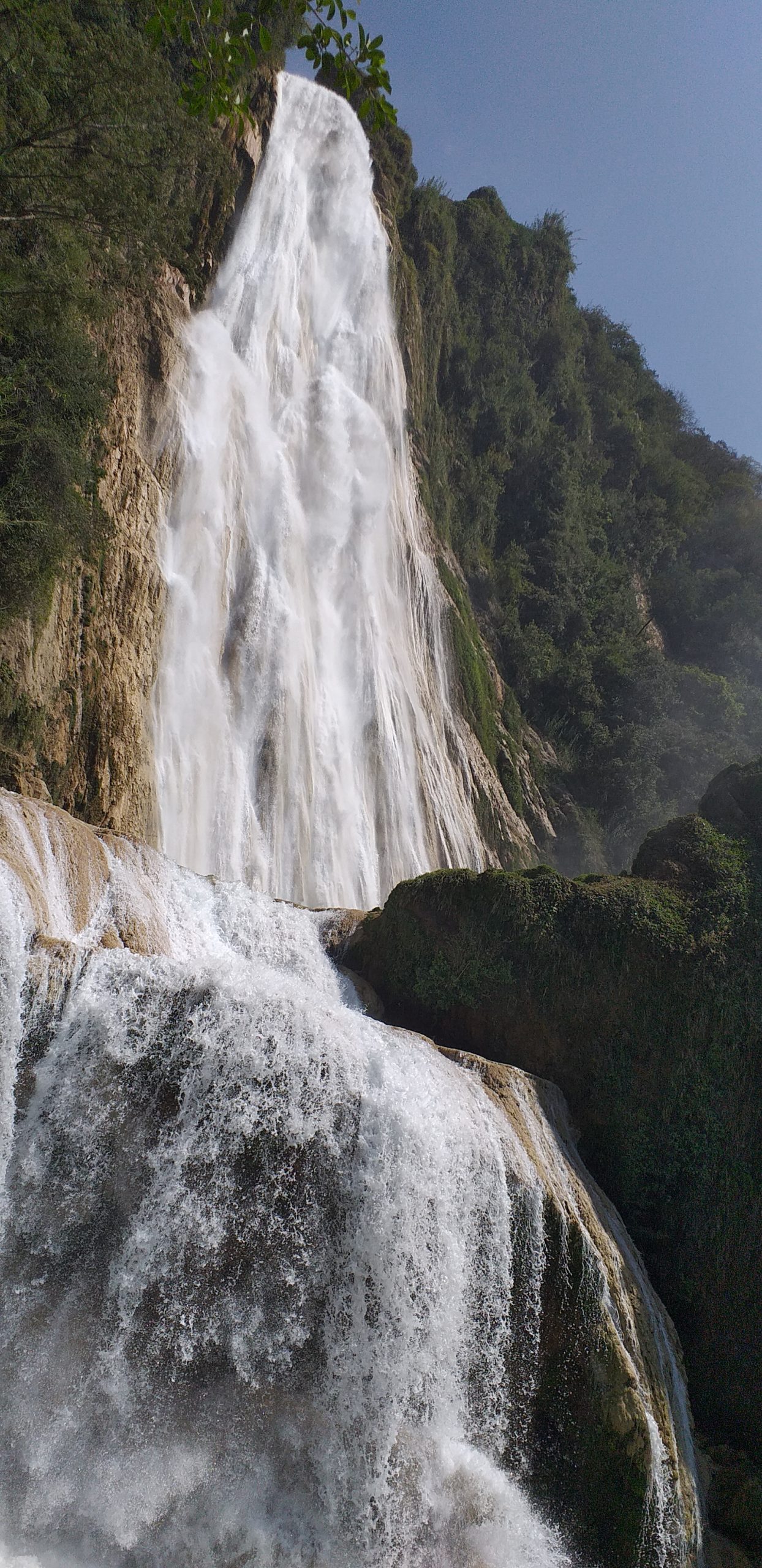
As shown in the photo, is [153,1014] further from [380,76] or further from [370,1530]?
[380,76]

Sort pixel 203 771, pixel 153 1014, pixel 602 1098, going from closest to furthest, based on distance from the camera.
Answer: pixel 153 1014 → pixel 602 1098 → pixel 203 771

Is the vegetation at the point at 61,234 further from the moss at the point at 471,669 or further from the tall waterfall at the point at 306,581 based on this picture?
the moss at the point at 471,669

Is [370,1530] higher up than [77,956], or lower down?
lower down

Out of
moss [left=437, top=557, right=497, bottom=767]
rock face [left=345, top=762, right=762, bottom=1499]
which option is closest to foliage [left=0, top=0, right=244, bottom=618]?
rock face [left=345, top=762, right=762, bottom=1499]

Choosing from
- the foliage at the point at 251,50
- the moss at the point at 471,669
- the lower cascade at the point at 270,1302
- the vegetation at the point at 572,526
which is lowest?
the lower cascade at the point at 270,1302

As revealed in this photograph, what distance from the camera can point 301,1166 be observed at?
7488 mm

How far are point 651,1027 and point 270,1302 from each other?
18.8 ft

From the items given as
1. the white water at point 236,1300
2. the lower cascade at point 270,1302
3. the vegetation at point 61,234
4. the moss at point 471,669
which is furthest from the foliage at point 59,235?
the moss at point 471,669

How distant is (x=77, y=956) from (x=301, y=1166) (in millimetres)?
2431

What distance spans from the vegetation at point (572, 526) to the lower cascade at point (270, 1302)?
19921 mm

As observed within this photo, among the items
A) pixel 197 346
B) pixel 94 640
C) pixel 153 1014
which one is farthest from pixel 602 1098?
pixel 197 346

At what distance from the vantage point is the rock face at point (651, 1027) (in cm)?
1071

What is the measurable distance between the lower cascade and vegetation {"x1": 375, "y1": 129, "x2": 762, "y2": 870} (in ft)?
65.4

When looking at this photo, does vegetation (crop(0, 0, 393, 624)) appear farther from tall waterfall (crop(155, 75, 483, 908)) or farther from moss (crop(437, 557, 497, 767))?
moss (crop(437, 557, 497, 767))
